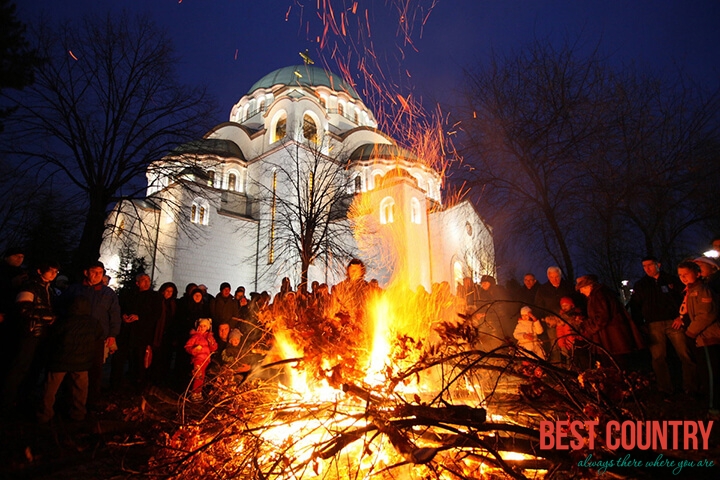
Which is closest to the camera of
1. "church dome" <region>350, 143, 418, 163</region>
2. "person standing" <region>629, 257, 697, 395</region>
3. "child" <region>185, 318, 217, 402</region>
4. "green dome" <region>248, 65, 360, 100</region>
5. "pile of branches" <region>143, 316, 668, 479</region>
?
"pile of branches" <region>143, 316, 668, 479</region>

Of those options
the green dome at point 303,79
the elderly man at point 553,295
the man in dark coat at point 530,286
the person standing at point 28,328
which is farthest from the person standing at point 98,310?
the green dome at point 303,79

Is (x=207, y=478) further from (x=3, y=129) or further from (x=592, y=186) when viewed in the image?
(x=3, y=129)

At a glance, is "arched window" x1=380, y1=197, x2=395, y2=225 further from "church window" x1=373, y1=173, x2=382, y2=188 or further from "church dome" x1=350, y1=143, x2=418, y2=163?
"church dome" x1=350, y1=143, x2=418, y2=163

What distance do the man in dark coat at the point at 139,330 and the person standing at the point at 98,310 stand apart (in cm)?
59

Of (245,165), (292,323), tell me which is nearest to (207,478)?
(292,323)

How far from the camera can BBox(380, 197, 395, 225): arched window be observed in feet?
94.8

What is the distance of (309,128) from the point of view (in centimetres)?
3219

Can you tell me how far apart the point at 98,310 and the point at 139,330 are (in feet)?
3.80

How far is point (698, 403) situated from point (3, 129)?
1798 cm

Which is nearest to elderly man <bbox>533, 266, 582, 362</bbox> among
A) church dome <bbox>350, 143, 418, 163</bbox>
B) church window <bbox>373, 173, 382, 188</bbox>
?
church window <bbox>373, 173, 382, 188</bbox>

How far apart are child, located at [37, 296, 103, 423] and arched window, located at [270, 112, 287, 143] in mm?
28978

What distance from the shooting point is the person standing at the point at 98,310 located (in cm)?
593

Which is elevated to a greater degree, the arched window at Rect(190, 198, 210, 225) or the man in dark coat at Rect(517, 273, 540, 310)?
the arched window at Rect(190, 198, 210, 225)

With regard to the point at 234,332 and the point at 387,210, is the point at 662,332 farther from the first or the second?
the point at 387,210
